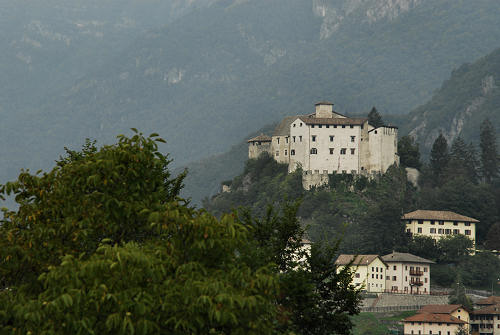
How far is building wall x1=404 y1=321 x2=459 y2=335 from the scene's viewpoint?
103500 millimetres

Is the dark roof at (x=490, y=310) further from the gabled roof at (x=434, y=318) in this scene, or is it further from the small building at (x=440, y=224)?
the small building at (x=440, y=224)

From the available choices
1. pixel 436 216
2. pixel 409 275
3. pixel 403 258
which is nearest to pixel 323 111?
pixel 436 216

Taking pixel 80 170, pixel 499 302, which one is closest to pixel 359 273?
pixel 499 302

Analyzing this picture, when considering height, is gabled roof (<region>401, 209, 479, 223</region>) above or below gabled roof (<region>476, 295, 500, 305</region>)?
above

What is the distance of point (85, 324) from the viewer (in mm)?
17391

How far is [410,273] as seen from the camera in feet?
388

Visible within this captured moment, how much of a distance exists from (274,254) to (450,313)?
79827 mm

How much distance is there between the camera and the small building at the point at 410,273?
388 ft

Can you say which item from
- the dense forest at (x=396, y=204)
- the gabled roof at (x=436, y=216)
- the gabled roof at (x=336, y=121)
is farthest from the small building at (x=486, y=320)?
the gabled roof at (x=336, y=121)

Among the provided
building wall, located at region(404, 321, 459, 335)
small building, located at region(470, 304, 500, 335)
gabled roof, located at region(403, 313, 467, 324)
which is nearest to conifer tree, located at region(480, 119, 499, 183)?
small building, located at region(470, 304, 500, 335)

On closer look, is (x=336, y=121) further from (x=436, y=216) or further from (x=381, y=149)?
(x=436, y=216)

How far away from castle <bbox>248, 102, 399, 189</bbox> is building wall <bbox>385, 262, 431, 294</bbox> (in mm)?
20756

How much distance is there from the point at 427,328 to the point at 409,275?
1555cm

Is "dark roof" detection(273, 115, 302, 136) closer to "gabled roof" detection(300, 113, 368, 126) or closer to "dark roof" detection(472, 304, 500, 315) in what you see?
"gabled roof" detection(300, 113, 368, 126)
